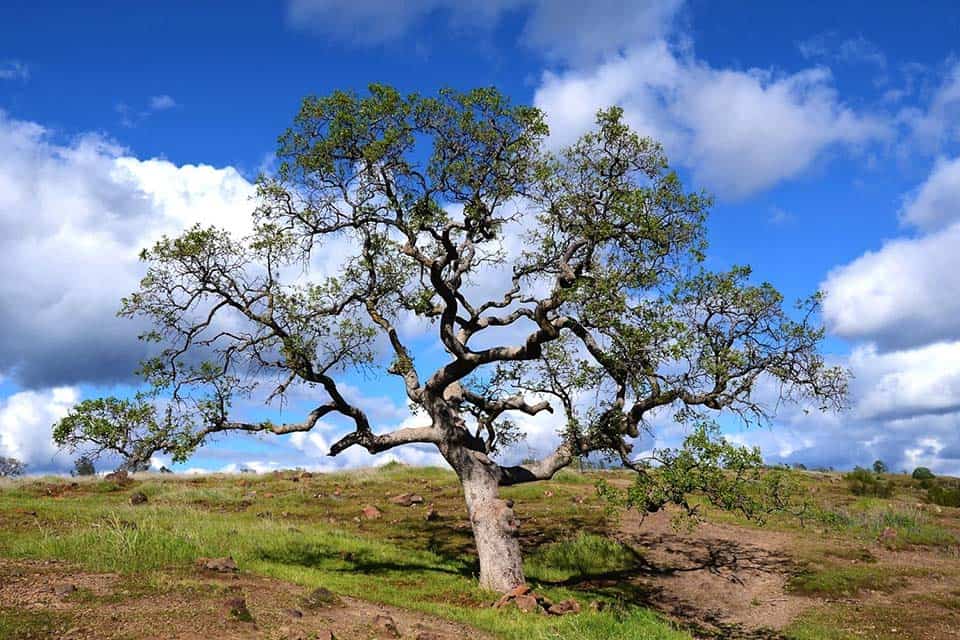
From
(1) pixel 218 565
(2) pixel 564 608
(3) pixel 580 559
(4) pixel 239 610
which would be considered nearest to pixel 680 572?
(3) pixel 580 559

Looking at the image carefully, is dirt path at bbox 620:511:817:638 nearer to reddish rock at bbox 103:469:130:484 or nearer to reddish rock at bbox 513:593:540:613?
reddish rock at bbox 513:593:540:613

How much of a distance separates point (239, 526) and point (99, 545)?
703 centimetres

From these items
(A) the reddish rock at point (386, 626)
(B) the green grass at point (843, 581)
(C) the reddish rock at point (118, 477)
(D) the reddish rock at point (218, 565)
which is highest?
(C) the reddish rock at point (118, 477)

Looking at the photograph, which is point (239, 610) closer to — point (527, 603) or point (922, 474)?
point (527, 603)

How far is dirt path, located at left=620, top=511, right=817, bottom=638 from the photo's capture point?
60.1 ft

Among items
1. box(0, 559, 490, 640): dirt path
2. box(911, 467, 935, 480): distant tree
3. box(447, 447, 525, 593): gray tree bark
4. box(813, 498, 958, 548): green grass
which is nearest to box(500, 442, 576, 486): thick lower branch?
box(447, 447, 525, 593): gray tree bark

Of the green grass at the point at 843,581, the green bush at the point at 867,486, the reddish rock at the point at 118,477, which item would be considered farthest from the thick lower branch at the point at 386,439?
the green bush at the point at 867,486

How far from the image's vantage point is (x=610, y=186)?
18.7 meters

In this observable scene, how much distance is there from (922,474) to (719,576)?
123 feet

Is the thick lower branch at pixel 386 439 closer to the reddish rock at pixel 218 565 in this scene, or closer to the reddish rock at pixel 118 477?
the reddish rock at pixel 218 565

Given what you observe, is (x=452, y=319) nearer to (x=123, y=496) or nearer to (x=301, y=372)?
(x=301, y=372)

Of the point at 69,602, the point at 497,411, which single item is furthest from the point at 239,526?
the point at 69,602

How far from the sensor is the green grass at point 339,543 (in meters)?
15.0

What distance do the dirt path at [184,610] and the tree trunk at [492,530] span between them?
395cm
